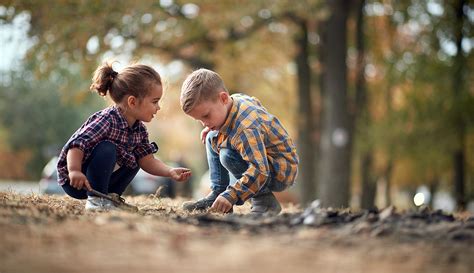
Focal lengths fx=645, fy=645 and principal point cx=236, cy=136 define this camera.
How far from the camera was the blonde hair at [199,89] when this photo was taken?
478 centimetres

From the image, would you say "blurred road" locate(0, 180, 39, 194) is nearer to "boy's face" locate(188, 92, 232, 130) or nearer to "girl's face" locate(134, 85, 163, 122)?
"girl's face" locate(134, 85, 163, 122)

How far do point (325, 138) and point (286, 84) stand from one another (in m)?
6.95

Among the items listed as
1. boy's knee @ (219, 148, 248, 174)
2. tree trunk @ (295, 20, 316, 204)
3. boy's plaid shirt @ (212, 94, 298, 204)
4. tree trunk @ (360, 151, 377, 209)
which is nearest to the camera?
boy's plaid shirt @ (212, 94, 298, 204)

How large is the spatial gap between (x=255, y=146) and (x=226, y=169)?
0.68m

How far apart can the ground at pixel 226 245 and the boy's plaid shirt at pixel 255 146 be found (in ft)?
3.71

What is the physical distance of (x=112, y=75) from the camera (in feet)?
16.9

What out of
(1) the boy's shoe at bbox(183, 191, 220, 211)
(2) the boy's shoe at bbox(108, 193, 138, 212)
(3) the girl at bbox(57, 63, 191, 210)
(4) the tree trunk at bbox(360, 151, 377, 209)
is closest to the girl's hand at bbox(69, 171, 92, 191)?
(3) the girl at bbox(57, 63, 191, 210)

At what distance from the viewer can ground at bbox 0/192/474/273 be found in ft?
7.67

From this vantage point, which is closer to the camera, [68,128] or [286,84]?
[286,84]

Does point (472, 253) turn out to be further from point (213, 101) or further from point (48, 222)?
point (213, 101)

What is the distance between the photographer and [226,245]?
104 inches

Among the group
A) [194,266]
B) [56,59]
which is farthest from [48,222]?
[56,59]

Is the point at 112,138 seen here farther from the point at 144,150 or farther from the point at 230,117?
the point at 230,117

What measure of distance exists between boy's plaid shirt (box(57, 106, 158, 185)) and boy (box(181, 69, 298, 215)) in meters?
0.53
